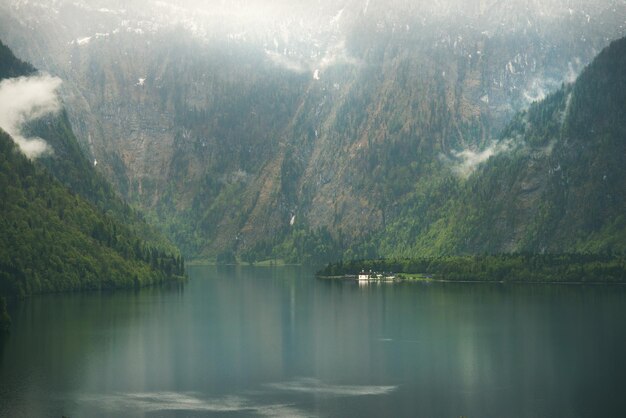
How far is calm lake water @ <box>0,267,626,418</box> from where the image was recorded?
101 m

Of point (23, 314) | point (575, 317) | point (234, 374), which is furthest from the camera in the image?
point (575, 317)

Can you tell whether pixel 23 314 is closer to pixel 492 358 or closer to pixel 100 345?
pixel 100 345

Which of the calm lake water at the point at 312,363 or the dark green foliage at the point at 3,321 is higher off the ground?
the dark green foliage at the point at 3,321

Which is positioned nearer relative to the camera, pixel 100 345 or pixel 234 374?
pixel 234 374

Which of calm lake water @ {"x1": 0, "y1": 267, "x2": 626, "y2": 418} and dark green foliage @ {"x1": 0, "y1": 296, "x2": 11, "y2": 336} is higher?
dark green foliage @ {"x1": 0, "y1": 296, "x2": 11, "y2": 336}

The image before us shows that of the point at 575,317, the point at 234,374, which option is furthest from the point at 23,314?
the point at 575,317

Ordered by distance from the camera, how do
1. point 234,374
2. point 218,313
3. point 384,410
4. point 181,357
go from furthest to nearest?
point 218,313, point 181,357, point 234,374, point 384,410

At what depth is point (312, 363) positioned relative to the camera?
12625 centimetres

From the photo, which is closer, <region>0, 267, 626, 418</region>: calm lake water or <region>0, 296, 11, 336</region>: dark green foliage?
<region>0, 267, 626, 418</region>: calm lake water

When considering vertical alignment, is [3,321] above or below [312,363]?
above

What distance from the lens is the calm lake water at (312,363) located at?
331ft

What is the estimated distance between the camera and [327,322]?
173 meters

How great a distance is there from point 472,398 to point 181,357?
138 ft

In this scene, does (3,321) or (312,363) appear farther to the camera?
(3,321)
